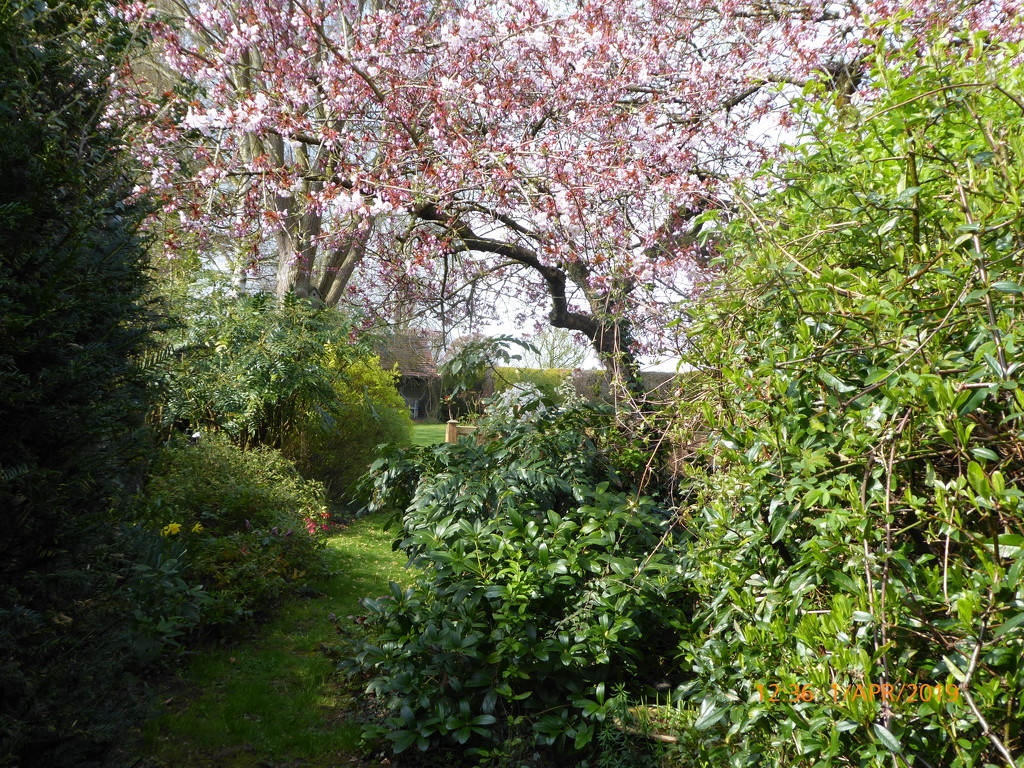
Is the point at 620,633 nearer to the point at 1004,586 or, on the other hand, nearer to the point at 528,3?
the point at 1004,586

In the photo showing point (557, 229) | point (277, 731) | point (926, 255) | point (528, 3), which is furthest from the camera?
point (528, 3)

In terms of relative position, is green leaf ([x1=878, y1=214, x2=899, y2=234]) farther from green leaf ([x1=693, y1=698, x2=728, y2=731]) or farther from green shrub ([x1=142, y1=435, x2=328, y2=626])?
green shrub ([x1=142, y1=435, x2=328, y2=626])

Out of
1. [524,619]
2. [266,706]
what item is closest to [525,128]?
[524,619]

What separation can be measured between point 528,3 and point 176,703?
20.1ft

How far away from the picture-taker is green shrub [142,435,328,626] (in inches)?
173

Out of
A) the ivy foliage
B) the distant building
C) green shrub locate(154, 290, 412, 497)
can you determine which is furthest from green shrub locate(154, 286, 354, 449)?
the distant building

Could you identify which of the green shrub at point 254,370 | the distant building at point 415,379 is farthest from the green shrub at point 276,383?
the distant building at point 415,379

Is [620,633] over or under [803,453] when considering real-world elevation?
under

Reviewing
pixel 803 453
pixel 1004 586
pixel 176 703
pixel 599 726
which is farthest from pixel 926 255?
pixel 176 703

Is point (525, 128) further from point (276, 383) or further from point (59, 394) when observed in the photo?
point (59, 394)

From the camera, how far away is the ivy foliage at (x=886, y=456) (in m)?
1.53

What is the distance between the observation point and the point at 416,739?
9.27 feet

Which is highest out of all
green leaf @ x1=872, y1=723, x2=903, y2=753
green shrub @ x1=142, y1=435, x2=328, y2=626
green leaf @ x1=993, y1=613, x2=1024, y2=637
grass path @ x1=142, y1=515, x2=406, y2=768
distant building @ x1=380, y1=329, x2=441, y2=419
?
distant building @ x1=380, y1=329, x2=441, y2=419
